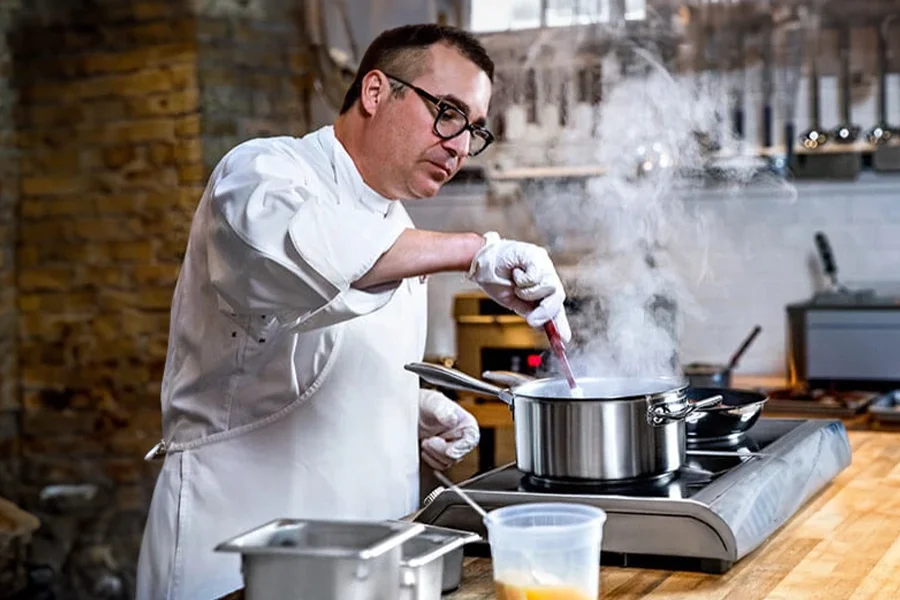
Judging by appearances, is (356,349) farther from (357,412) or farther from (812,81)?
(812,81)

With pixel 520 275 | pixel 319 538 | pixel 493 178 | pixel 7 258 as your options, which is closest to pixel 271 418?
pixel 520 275

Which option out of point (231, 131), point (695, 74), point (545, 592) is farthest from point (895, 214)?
point (545, 592)

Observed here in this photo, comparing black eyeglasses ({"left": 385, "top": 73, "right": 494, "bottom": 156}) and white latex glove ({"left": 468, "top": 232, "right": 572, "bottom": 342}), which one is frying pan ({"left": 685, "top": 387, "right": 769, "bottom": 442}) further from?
black eyeglasses ({"left": 385, "top": 73, "right": 494, "bottom": 156})

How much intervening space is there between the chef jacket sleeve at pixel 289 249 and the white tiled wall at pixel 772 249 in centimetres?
381

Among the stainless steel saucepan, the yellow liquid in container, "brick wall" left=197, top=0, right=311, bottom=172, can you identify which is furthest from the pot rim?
"brick wall" left=197, top=0, right=311, bottom=172

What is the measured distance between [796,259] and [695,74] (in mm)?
957

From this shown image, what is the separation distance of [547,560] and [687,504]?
40 centimetres

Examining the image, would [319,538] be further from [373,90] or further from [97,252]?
[97,252]

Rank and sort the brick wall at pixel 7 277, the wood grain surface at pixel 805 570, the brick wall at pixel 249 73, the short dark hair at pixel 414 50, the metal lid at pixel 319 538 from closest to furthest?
the metal lid at pixel 319 538, the wood grain surface at pixel 805 570, the short dark hair at pixel 414 50, the brick wall at pixel 249 73, the brick wall at pixel 7 277

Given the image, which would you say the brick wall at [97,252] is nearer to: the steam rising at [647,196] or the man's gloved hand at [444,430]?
the steam rising at [647,196]

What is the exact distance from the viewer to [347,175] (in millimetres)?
2439

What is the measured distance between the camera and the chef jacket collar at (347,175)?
243 centimetres

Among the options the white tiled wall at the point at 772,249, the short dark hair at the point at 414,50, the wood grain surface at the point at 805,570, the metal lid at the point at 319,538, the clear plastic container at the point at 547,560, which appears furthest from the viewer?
the white tiled wall at the point at 772,249

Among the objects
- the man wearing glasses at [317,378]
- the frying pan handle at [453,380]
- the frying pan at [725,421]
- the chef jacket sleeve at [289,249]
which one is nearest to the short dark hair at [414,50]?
the man wearing glasses at [317,378]
